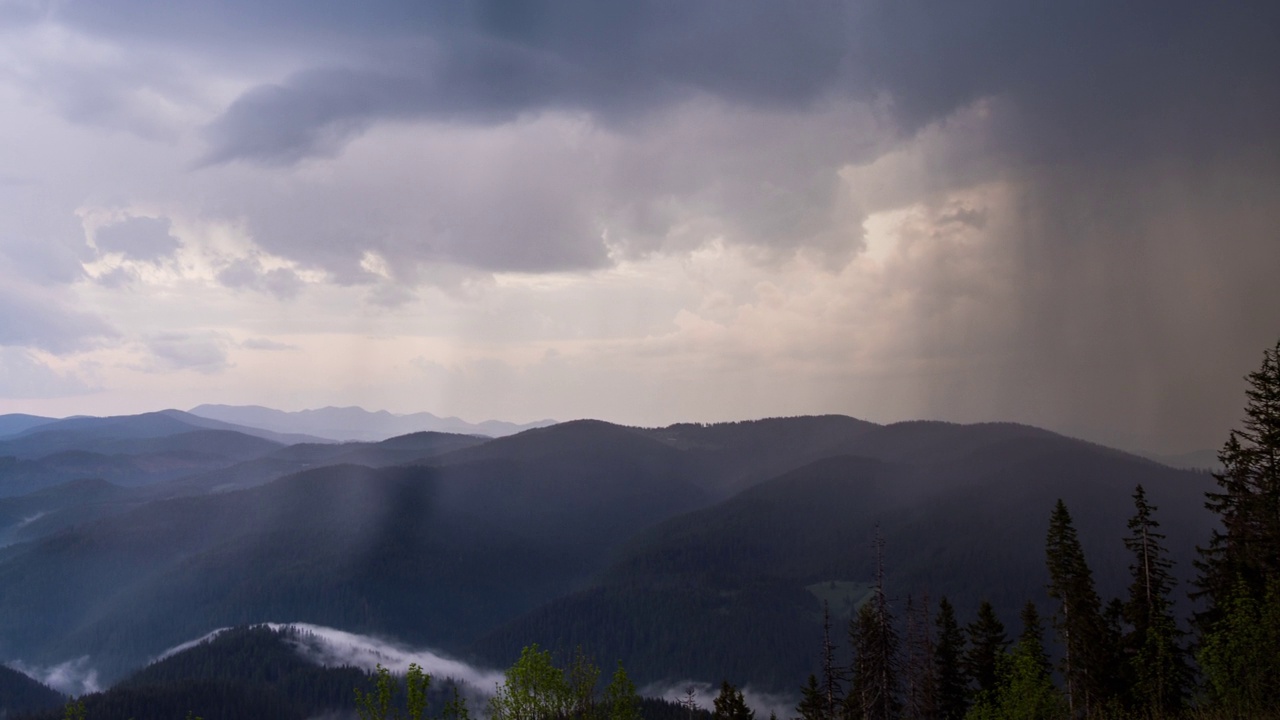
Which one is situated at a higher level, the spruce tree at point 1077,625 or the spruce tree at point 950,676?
the spruce tree at point 1077,625

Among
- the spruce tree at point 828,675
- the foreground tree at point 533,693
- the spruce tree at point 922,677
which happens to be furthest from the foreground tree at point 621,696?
the spruce tree at point 922,677

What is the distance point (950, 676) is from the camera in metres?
63.5

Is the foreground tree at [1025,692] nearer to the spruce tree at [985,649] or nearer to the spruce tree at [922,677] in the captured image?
the spruce tree at [985,649]

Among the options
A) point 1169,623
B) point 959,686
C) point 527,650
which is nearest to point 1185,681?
point 1169,623

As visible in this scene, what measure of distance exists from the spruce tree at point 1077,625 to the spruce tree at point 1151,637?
1815mm

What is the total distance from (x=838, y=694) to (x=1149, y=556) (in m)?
32.6

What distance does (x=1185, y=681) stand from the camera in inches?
1983

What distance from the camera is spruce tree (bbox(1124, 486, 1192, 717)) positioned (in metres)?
48.8

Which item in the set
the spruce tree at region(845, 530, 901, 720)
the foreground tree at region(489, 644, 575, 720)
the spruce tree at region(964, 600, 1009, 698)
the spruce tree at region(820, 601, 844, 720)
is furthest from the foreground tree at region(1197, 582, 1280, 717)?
the foreground tree at region(489, 644, 575, 720)

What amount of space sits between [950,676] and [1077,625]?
11297 millimetres

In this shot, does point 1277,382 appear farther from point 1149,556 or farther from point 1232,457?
point 1149,556

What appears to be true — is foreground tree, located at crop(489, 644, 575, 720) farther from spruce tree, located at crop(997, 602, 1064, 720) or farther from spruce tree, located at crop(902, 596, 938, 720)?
spruce tree, located at crop(902, 596, 938, 720)

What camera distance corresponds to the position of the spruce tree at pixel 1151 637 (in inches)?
1919

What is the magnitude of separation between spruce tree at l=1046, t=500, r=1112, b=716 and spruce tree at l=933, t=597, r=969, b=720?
305 inches
